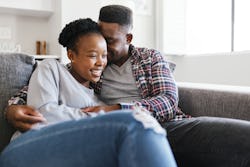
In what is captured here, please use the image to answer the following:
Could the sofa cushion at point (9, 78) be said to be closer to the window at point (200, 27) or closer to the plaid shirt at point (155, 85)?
the plaid shirt at point (155, 85)

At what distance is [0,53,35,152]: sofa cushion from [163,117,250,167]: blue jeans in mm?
546

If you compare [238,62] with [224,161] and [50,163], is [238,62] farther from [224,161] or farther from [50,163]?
[50,163]

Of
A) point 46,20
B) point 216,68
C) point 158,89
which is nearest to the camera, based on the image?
point 158,89

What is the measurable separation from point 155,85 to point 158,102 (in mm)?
99

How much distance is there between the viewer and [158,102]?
1.14 metres

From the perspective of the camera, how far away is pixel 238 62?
2.91 meters

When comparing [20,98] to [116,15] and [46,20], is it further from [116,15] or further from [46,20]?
[46,20]

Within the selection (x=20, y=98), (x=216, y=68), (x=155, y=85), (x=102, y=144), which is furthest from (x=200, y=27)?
(x=102, y=144)

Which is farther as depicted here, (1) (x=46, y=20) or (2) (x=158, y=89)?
(1) (x=46, y=20)

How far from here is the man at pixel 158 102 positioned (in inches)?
36.9

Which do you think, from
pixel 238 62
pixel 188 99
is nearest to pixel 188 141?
pixel 188 99

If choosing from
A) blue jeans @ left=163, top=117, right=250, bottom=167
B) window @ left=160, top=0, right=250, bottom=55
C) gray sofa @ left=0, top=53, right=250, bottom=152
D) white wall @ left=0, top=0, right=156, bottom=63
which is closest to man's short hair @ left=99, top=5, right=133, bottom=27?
gray sofa @ left=0, top=53, right=250, bottom=152

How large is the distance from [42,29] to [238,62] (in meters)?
2.05

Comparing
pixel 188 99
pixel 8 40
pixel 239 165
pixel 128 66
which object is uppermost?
pixel 8 40
